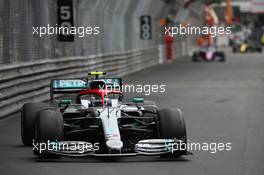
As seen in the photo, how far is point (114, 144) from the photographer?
11.2 m

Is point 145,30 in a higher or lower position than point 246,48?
higher

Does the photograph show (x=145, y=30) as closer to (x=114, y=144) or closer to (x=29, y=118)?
(x=29, y=118)

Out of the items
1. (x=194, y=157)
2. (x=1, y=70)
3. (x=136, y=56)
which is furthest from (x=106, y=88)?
(x=136, y=56)

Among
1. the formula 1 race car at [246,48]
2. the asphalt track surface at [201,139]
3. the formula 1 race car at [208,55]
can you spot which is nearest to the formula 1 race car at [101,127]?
the asphalt track surface at [201,139]

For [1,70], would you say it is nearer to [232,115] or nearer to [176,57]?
[232,115]

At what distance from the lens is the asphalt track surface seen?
426 inches

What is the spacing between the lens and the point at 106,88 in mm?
12930

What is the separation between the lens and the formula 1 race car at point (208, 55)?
172ft

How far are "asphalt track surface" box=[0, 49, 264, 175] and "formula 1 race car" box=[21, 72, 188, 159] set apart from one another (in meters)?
0.14

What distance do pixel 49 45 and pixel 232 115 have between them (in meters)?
6.47

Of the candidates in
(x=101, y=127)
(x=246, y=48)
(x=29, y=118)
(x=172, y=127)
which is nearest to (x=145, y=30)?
(x=29, y=118)

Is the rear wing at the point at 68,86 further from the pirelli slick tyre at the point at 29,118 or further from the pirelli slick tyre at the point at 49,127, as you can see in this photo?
the pirelli slick tyre at the point at 49,127


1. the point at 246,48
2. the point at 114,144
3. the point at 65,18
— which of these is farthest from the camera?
the point at 246,48

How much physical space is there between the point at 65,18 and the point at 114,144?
1324cm
